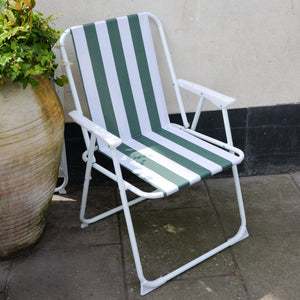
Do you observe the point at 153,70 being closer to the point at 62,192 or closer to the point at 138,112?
the point at 138,112

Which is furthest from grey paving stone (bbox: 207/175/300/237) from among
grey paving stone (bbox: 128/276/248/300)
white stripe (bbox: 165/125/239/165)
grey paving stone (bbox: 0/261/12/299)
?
grey paving stone (bbox: 0/261/12/299)

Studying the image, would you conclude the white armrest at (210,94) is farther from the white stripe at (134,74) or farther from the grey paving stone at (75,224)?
the grey paving stone at (75,224)

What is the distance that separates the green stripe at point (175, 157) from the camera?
7.91ft

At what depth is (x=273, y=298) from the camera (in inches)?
93.3

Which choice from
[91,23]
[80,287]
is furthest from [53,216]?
[91,23]

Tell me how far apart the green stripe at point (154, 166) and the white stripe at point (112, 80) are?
14cm

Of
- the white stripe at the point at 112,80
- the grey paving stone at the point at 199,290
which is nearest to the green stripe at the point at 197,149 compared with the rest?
the white stripe at the point at 112,80

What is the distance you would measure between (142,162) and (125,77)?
1.90ft

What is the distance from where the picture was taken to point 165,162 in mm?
2541

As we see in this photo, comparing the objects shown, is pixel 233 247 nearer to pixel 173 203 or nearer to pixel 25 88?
pixel 173 203

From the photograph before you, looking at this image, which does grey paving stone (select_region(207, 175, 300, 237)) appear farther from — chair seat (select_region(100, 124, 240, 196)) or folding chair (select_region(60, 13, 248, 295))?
chair seat (select_region(100, 124, 240, 196))

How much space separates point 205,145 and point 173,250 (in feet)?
2.07

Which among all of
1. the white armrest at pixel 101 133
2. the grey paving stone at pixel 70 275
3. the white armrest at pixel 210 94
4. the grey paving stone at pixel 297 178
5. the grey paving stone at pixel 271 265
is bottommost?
the grey paving stone at pixel 271 265

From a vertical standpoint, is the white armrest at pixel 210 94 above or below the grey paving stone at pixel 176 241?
above
